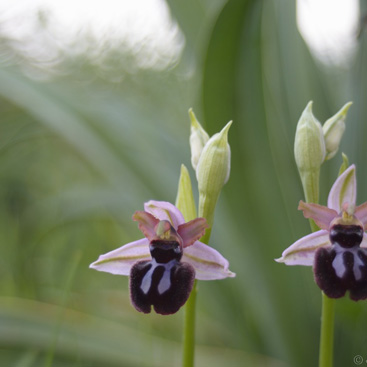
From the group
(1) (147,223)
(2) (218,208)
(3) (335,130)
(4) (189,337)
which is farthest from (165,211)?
(2) (218,208)

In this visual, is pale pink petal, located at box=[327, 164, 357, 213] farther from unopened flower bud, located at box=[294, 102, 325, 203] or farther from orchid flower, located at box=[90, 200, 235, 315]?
orchid flower, located at box=[90, 200, 235, 315]

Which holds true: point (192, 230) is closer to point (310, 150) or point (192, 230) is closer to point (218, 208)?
point (310, 150)

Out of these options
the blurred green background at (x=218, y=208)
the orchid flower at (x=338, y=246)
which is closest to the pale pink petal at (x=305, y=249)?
the orchid flower at (x=338, y=246)

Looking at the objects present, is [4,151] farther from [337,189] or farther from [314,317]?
[337,189]

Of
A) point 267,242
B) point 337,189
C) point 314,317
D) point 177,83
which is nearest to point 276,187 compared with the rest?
point 267,242

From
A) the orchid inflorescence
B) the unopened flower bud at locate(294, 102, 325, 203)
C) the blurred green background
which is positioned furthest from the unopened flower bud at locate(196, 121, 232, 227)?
the blurred green background

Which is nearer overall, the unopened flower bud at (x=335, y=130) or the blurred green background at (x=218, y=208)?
the unopened flower bud at (x=335, y=130)

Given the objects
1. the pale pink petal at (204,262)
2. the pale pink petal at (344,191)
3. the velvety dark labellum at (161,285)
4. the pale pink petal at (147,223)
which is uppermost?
the pale pink petal at (344,191)

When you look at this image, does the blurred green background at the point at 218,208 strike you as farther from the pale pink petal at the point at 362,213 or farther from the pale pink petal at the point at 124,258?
the pale pink petal at the point at 362,213
